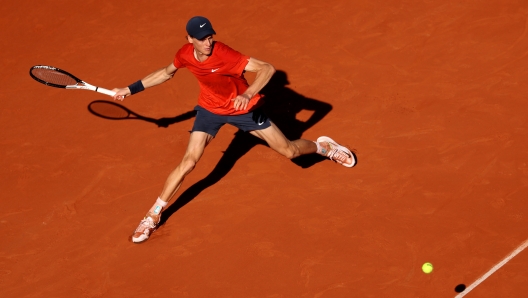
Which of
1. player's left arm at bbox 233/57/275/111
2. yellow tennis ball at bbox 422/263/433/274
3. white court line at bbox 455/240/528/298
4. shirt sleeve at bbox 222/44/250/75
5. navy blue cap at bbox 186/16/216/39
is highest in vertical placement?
navy blue cap at bbox 186/16/216/39

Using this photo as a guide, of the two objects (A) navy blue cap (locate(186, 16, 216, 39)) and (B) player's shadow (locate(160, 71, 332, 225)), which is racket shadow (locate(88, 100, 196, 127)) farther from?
(A) navy blue cap (locate(186, 16, 216, 39))

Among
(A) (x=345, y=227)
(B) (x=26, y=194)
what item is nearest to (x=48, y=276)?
(B) (x=26, y=194)

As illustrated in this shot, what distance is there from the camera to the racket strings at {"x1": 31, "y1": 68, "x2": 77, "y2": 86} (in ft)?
28.4

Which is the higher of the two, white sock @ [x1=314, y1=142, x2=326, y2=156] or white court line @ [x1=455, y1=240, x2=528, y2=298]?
white sock @ [x1=314, y1=142, x2=326, y2=156]

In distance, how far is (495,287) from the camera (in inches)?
262

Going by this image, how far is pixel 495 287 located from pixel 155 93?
5.64 meters

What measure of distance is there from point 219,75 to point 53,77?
2595mm

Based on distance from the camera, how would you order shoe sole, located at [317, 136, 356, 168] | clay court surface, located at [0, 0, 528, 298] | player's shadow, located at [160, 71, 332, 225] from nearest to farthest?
clay court surface, located at [0, 0, 528, 298] < shoe sole, located at [317, 136, 356, 168] < player's shadow, located at [160, 71, 332, 225]

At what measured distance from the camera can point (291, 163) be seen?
28.3ft

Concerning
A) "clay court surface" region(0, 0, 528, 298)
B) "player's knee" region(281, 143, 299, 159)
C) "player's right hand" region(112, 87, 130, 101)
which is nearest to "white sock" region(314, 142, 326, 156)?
"clay court surface" region(0, 0, 528, 298)

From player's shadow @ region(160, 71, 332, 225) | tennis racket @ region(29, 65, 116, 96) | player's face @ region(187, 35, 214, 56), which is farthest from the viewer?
tennis racket @ region(29, 65, 116, 96)

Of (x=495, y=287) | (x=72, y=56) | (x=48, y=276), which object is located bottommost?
(x=495, y=287)

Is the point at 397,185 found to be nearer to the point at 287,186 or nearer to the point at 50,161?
the point at 287,186

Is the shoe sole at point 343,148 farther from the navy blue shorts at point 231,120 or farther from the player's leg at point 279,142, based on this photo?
the navy blue shorts at point 231,120
